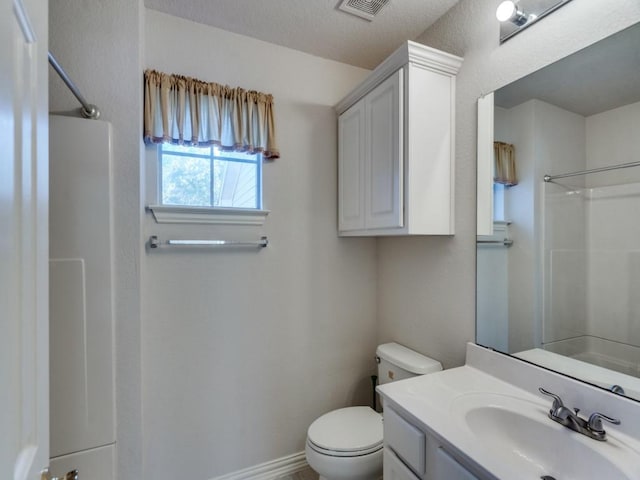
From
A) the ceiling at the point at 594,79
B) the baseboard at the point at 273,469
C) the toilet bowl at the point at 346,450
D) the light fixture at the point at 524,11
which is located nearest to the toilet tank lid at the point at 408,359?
the toilet bowl at the point at 346,450

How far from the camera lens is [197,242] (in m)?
1.66

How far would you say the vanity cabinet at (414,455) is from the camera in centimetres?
91

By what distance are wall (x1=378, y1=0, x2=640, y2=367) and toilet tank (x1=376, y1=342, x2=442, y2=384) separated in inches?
2.5

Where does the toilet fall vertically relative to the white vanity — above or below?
below

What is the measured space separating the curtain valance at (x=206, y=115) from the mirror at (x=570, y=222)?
1.15 m

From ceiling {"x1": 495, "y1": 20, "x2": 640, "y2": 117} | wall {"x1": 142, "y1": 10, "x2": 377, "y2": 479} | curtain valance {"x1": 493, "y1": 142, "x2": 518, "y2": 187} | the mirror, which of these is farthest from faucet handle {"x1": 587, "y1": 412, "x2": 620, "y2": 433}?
wall {"x1": 142, "y1": 10, "x2": 377, "y2": 479}

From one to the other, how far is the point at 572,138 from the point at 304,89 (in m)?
1.44

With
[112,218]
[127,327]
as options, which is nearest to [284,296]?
[127,327]

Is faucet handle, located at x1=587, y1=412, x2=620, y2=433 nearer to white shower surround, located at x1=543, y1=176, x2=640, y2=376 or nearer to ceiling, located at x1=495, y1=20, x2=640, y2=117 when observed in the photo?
white shower surround, located at x1=543, y1=176, x2=640, y2=376

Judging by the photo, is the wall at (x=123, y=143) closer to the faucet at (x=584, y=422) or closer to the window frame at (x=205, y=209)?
the window frame at (x=205, y=209)

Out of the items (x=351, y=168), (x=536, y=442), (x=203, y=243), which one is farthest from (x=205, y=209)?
(x=536, y=442)

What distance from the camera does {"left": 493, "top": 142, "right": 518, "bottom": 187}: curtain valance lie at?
1.36 meters

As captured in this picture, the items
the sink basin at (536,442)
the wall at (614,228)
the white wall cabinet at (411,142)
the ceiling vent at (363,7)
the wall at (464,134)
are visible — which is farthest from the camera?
the ceiling vent at (363,7)

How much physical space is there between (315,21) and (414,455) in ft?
6.70
